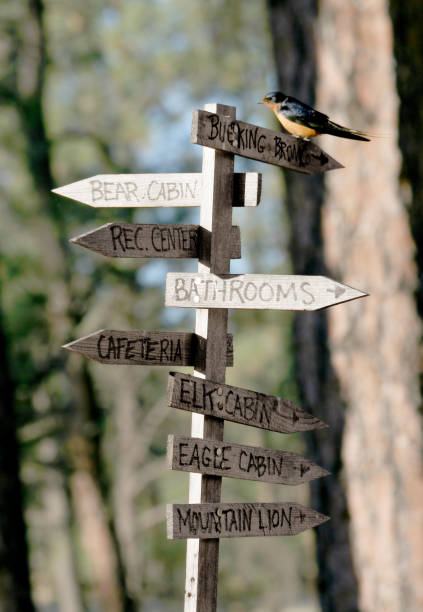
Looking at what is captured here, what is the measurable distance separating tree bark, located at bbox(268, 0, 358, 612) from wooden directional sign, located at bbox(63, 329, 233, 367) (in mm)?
1894

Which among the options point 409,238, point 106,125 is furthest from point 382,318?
point 106,125

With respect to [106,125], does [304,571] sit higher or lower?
lower

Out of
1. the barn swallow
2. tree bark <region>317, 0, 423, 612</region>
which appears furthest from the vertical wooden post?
tree bark <region>317, 0, 423, 612</region>

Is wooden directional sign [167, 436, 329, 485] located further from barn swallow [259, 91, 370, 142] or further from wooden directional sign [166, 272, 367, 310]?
barn swallow [259, 91, 370, 142]

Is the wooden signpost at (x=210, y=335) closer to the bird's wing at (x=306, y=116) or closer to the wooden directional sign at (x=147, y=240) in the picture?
the wooden directional sign at (x=147, y=240)

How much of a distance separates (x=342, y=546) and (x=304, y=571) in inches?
1110

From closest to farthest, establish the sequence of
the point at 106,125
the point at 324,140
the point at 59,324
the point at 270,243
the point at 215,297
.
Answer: the point at 215,297, the point at 324,140, the point at 59,324, the point at 106,125, the point at 270,243

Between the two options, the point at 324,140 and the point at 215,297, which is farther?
the point at 324,140

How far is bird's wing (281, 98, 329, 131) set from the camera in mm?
3523

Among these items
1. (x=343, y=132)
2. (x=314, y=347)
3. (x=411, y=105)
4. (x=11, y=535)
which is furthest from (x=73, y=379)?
(x=343, y=132)

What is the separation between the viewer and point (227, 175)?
3240 millimetres

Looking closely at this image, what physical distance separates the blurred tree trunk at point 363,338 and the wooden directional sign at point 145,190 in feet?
5.82

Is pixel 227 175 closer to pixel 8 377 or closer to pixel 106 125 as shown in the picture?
pixel 8 377

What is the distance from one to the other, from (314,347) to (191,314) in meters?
16.0
